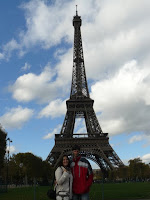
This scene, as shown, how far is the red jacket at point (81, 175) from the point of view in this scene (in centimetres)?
648

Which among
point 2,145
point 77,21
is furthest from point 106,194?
point 77,21

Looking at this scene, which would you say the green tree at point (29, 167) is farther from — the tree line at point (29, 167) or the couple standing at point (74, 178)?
the couple standing at point (74, 178)

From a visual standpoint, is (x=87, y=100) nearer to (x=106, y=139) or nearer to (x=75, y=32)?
(x=106, y=139)

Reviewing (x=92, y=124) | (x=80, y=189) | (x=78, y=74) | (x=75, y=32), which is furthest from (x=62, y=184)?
(x=75, y=32)

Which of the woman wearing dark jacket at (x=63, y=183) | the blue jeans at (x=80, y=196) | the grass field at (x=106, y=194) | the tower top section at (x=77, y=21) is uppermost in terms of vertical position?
the tower top section at (x=77, y=21)

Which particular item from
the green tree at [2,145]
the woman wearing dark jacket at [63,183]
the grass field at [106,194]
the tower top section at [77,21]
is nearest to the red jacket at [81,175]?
the woman wearing dark jacket at [63,183]

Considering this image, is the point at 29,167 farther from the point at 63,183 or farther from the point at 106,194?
the point at 63,183

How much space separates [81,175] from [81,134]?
61175mm

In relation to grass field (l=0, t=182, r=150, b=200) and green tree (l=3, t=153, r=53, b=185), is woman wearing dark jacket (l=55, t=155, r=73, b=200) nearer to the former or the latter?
grass field (l=0, t=182, r=150, b=200)

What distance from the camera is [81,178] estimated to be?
6.55 metres

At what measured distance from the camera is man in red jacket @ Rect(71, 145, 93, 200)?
21.3ft

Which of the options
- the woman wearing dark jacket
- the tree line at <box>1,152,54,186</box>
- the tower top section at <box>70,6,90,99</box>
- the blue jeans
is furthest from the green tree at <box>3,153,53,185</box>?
the woman wearing dark jacket

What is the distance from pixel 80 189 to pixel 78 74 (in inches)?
2696

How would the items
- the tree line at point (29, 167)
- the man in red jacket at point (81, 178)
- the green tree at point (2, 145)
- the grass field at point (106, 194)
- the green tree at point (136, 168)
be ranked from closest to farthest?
the man in red jacket at point (81, 178) → the grass field at point (106, 194) → the green tree at point (2, 145) → the tree line at point (29, 167) → the green tree at point (136, 168)
